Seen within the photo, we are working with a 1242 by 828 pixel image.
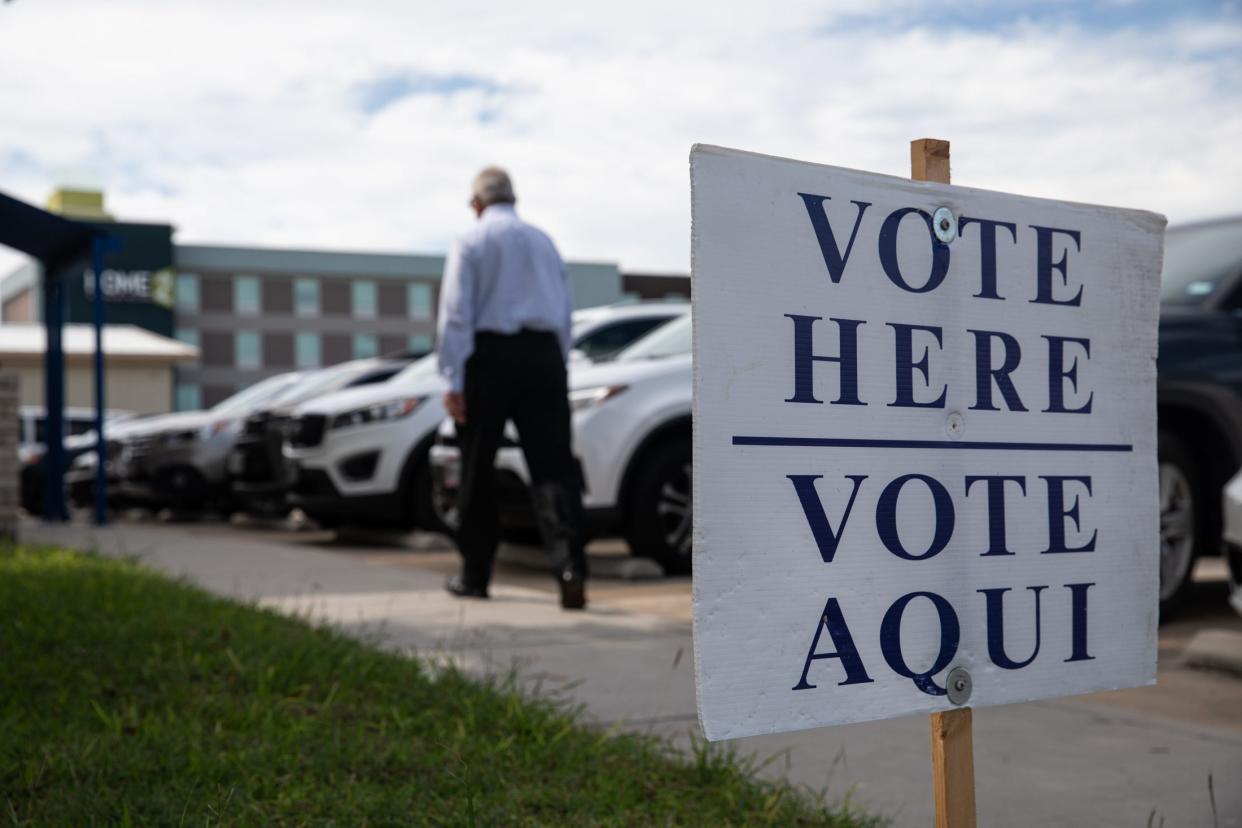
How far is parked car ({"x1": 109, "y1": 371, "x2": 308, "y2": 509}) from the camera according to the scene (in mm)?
14547

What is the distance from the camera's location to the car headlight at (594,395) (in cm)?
740

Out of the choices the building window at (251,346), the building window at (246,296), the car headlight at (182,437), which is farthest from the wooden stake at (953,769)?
the building window at (246,296)

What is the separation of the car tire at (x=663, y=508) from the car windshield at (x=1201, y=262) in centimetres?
251

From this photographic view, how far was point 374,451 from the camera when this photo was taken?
32.1 feet

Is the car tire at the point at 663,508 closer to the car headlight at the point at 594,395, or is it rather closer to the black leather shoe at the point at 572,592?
the car headlight at the point at 594,395

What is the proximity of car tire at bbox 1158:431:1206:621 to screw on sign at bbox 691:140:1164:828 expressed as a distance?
3.79 meters

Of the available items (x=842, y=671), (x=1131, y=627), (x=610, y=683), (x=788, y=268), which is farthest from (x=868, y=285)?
(x=610, y=683)

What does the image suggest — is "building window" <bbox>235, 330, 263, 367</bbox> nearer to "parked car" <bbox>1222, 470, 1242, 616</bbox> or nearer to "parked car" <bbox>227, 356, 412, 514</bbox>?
"parked car" <bbox>227, 356, 412, 514</bbox>

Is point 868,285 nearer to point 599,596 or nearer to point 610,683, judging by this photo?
point 610,683

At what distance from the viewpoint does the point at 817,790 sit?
10.3ft

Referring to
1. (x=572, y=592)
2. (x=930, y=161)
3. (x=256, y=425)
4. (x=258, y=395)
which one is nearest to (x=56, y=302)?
(x=256, y=425)

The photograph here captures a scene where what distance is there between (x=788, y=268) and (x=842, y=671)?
1.91 feet

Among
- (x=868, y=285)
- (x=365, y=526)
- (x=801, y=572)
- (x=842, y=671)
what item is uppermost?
(x=868, y=285)

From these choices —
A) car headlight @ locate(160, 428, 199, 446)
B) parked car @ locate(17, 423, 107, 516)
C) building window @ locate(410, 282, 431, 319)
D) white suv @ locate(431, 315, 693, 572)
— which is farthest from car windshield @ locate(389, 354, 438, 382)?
building window @ locate(410, 282, 431, 319)
